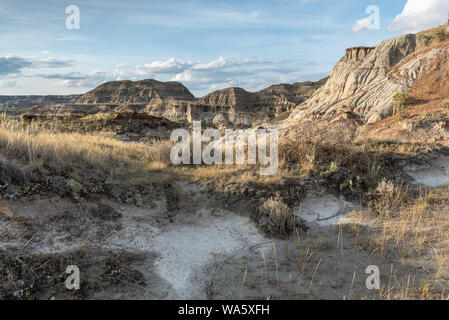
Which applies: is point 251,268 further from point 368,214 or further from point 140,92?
point 140,92

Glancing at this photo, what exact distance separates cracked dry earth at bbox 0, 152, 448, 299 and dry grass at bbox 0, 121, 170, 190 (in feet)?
2.97

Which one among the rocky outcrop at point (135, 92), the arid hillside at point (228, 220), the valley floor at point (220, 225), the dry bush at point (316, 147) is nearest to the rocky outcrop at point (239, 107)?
the rocky outcrop at point (135, 92)

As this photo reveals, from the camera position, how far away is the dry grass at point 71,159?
224 inches

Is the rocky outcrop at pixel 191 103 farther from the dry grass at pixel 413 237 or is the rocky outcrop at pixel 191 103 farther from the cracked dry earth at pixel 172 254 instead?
the cracked dry earth at pixel 172 254

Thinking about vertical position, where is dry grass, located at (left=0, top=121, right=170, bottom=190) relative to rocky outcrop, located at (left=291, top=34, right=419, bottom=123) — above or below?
below

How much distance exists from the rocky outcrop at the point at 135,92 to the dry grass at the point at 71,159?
9926 centimetres

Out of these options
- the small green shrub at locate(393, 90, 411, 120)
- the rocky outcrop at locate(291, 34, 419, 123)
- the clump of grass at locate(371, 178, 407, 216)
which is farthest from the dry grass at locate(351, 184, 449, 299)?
the rocky outcrop at locate(291, 34, 419, 123)

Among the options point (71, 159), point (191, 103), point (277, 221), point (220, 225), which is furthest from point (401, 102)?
point (191, 103)

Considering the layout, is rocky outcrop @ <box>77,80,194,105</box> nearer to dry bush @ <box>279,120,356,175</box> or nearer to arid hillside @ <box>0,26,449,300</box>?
dry bush @ <box>279,120,356,175</box>

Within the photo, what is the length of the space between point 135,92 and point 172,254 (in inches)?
4545

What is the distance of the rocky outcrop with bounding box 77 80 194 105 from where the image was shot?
108 meters

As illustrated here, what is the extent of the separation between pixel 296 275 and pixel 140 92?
115161 millimetres

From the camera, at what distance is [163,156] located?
885 centimetres
